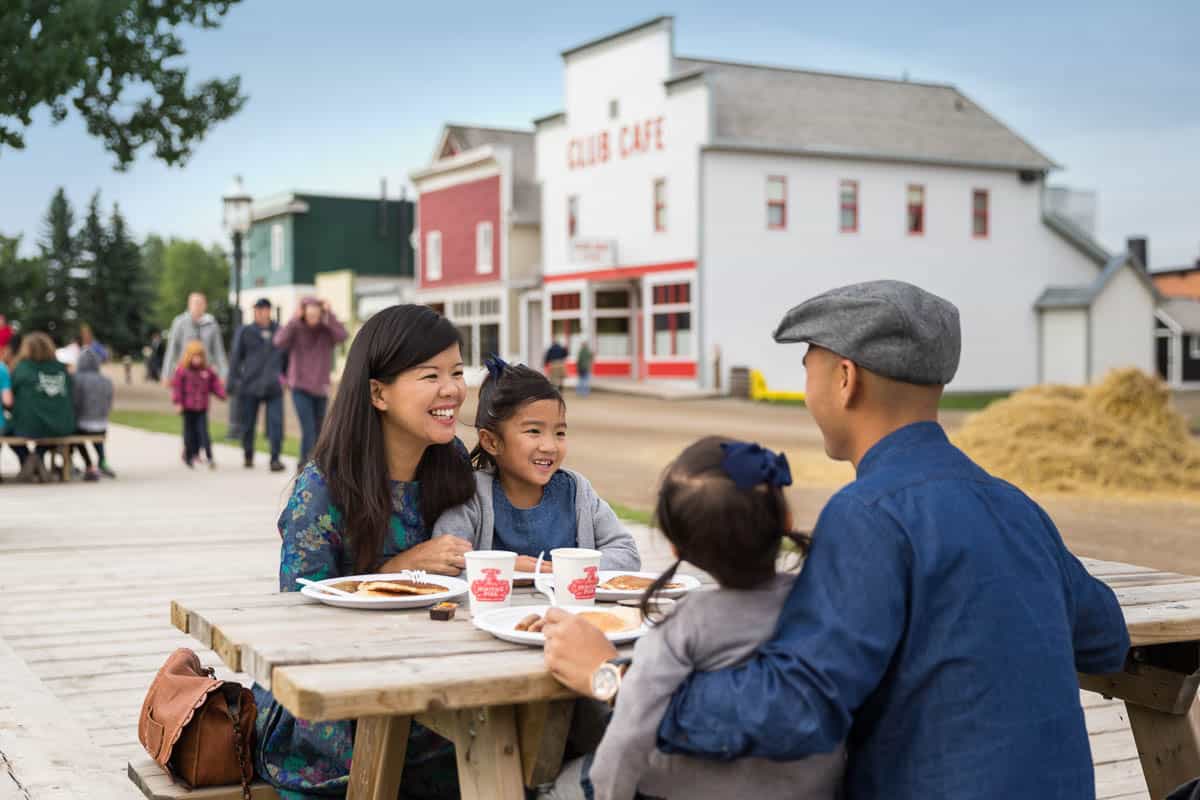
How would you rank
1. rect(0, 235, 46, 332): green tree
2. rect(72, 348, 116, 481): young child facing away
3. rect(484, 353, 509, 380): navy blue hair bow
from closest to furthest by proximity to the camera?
rect(484, 353, 509, 380): navy blue hair bow → rect(72, 348, 116, 481): young child facing away → rect(0, 235, 46, 332): green tree

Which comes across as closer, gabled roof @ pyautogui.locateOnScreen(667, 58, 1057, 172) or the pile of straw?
the pile of straw

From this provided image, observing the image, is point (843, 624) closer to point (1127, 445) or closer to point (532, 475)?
point (532, 475)

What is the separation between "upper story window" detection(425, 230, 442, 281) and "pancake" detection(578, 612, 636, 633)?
4913 cm

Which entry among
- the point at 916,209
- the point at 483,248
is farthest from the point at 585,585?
the point at 483,248

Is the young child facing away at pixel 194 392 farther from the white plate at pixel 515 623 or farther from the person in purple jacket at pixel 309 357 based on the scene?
the white plate at pixel 515 623

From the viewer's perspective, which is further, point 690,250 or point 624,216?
point 624,216

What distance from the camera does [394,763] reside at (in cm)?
319

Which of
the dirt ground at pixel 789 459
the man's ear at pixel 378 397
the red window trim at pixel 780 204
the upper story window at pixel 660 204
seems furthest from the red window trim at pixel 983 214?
the man's ear at pixel 378 397

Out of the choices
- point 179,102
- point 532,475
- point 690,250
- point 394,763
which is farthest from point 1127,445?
point 690,250

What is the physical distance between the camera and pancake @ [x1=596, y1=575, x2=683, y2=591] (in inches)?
137

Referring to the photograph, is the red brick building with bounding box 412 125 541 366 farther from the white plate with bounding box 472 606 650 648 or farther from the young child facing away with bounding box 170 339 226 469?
the white plate with bounding box 472 606 650 648

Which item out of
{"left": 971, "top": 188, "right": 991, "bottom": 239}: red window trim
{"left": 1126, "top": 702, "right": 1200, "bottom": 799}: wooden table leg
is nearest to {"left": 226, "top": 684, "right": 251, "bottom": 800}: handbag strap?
{"left": 1126, "top": 702, "right": 1200, "bottom": 799}: wooden table leg

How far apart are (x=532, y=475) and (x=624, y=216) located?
3780 centimetres

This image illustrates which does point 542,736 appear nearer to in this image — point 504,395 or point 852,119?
point 504,395
